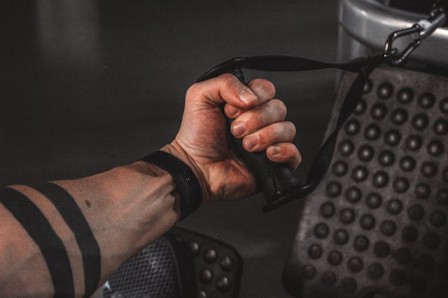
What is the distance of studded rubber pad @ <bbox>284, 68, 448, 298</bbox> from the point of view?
1.15 meters

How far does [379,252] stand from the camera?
1175 mm


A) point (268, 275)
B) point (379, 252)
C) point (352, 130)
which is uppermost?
point (352, 130)

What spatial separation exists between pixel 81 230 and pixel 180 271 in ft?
1.15

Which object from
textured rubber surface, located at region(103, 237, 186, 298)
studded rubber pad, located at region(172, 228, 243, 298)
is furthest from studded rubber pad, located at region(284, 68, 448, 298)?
textured rubber surface, located at region(103, 237, 186, 298)

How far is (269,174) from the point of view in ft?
2.64

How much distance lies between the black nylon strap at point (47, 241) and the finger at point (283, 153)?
23 cm

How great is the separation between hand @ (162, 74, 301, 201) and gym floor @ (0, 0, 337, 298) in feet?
1.46

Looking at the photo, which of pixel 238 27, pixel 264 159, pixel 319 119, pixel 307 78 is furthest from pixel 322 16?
pixel 264 159

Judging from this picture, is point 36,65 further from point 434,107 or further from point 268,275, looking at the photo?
point 434,107

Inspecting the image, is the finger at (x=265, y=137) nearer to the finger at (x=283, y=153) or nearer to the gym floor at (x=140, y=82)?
the finger at (x=283, y=153)

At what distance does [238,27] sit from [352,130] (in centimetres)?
119

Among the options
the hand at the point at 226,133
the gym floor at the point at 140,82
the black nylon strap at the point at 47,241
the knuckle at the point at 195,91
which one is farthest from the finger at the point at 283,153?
the gym floor at the point at 140,82

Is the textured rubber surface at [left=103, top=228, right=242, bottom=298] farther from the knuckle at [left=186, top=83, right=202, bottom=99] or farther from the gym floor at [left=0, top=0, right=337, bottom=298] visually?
the knuckle at [left=186, top=83, right=202, bottom=99]

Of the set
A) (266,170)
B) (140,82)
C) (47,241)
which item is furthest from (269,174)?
(140,82)
